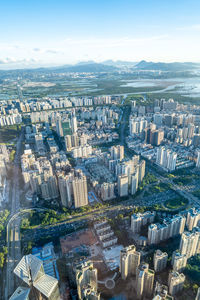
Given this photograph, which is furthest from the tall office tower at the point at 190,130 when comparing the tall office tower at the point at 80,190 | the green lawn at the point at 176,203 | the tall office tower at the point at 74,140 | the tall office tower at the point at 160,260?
the tall office tower at the point at 160,260

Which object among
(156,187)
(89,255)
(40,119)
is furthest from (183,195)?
(40,119)

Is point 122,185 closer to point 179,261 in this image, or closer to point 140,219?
point 140,219

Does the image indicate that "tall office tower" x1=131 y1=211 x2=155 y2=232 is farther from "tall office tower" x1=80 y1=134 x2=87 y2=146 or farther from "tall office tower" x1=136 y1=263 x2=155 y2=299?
"tall office tower" x1=80 y1=134 x2=87 y2=146

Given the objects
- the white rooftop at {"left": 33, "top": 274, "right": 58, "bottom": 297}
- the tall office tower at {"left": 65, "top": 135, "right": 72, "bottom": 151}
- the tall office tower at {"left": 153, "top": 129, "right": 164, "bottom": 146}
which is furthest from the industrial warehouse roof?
the tall office tower at {"left": 153, "top": 129, "right": 164, "bottom": 146}

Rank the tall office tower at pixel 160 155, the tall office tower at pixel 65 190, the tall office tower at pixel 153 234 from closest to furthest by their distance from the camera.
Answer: the tall office tower at pixel 153 234
the tall office tower at pixel 65 190
the tall office tower at pixel 160 155

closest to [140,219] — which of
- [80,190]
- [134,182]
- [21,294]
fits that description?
[134,182]

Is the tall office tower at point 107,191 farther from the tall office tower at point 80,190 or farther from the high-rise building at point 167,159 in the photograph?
the high-rise building at point 167,159
